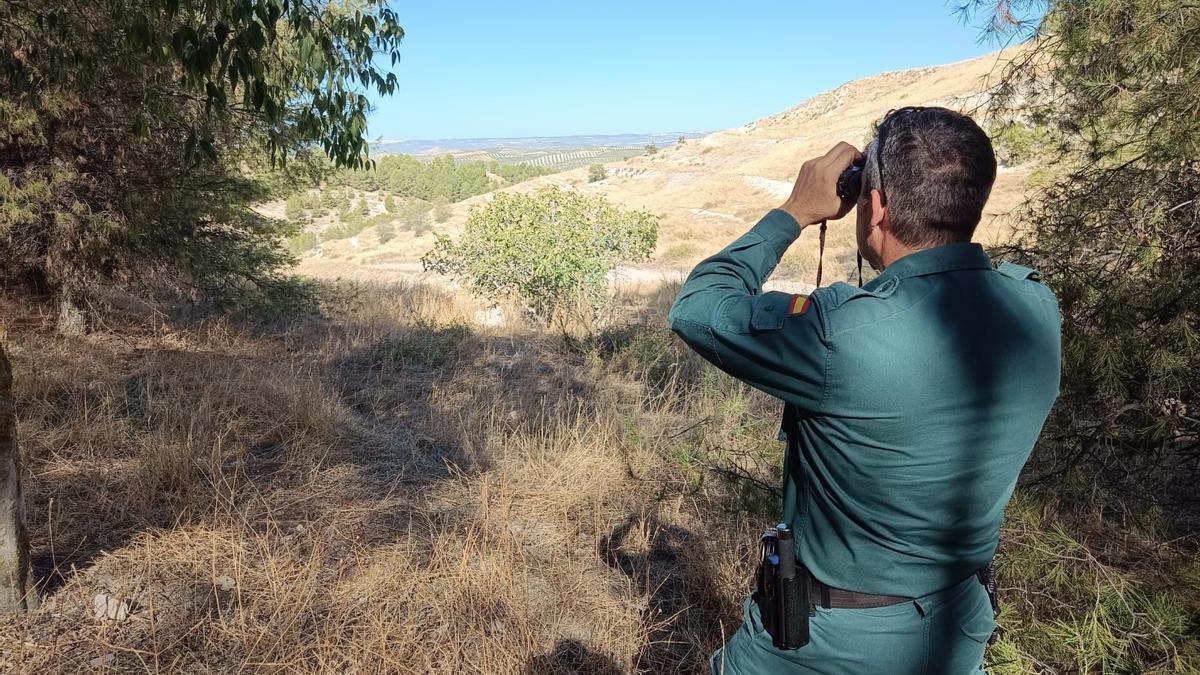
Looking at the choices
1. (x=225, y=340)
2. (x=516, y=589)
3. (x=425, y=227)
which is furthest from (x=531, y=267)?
(x=425, y=227)

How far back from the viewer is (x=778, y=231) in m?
1.31

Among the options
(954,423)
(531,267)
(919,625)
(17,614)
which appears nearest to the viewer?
(954,423)

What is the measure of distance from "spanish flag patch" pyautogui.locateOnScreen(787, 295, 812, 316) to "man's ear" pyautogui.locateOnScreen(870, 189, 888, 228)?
0.20m

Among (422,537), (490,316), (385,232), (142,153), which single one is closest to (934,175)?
(422,537)

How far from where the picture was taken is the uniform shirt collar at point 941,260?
1158 millimetres

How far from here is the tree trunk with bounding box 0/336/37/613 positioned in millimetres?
2305

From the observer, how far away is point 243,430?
4.26 meters

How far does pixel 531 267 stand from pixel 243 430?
5301 mm

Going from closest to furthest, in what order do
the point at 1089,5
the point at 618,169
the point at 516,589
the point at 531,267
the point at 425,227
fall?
the point at 1089,5, the point at 516,589, the point at 531,267, the point at 425,227, the point at 618,169

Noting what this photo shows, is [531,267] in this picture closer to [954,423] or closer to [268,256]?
[268,256]

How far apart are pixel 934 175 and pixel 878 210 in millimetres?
107

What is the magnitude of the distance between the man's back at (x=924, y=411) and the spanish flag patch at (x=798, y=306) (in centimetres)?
1

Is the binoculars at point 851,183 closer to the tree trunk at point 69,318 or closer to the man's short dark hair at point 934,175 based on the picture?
the man's short dark hair at point 934,175

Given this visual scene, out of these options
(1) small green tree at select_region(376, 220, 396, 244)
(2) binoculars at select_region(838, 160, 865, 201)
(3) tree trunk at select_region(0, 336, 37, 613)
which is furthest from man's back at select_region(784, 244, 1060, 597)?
(1) small green tree at select_region(376, 220, 396, 244)
